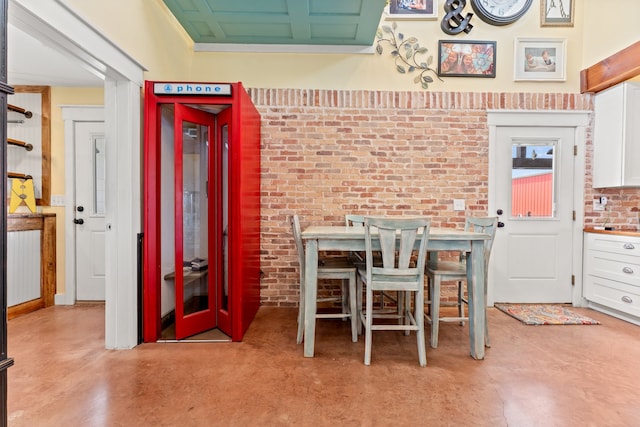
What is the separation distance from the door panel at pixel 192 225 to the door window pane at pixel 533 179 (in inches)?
136

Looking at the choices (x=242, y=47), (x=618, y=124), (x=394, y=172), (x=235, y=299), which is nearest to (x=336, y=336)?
(x=235, y=299)

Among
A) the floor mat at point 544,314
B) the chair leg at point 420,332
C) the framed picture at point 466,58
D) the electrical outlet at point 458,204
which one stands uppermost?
the framed picture at point 466,58

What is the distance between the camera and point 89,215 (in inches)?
152

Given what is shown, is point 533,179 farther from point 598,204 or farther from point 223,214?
point 223,214

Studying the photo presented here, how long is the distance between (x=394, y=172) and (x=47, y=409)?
351 cm

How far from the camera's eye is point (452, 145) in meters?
3.78

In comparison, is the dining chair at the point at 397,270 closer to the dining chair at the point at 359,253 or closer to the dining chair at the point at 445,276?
the dining chair at the point at 445,276

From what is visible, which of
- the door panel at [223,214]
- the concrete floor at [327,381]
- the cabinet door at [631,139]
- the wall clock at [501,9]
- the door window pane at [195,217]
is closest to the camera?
the concrete floor at [327,381]

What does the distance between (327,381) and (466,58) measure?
3.75m

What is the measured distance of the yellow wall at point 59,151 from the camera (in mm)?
3827

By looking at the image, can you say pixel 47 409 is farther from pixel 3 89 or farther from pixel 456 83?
pixel 456 83

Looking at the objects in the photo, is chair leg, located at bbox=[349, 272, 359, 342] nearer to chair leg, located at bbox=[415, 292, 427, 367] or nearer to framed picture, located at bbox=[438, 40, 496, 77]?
chair leg, located at bbox=[415, 292, 427, 367]

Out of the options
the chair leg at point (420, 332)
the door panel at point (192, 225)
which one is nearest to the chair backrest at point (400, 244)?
the chair leg at point (420, 332)

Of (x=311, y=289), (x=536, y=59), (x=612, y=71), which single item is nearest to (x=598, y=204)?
(x=612, y=71)
